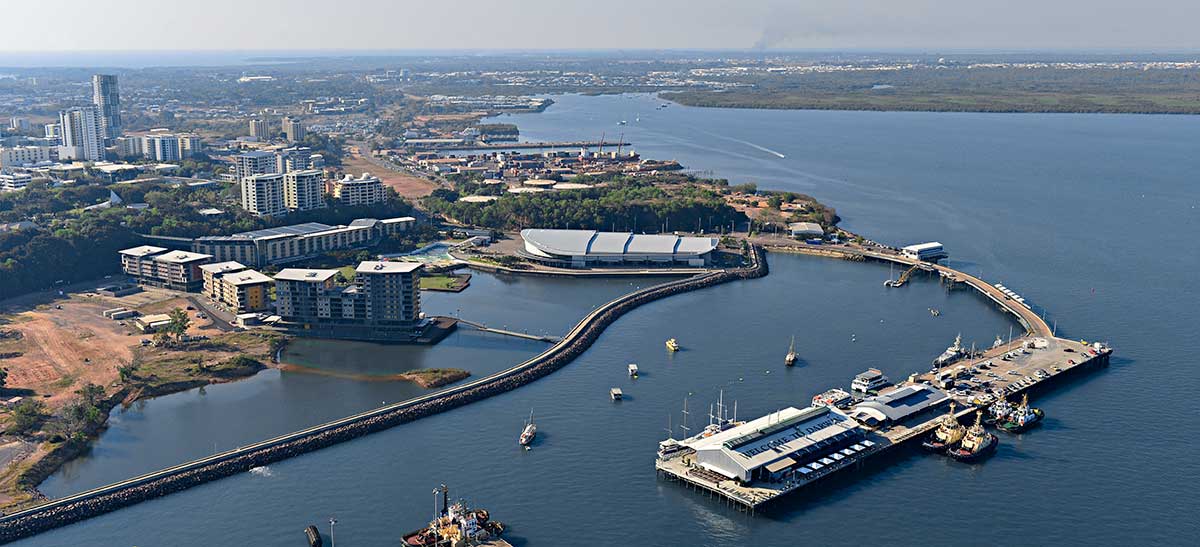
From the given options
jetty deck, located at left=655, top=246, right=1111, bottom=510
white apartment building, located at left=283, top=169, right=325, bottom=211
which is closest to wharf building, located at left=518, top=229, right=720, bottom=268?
jetty deck, located at left=655, top=246, right=1111, bottom=510

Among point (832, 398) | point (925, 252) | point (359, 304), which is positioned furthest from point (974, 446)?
point (925, 252)

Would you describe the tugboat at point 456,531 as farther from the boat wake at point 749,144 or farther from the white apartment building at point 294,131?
the white apartment building at point 294,131

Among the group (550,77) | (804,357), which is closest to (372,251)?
(804,357)

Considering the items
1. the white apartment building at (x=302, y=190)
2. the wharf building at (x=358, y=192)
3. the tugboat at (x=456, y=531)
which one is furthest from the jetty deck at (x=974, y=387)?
the white apartment building at (x=302, y=190)

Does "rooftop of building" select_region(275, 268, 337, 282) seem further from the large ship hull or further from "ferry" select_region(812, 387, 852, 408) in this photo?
the large ship hull

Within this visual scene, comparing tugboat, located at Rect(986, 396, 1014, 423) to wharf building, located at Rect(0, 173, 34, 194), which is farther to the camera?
wharf building, located at Rect(0, 173, 34, 194)

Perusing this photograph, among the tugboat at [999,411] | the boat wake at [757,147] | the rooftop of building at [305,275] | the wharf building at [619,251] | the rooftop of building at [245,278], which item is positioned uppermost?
the rooftop of building at [305,275]
